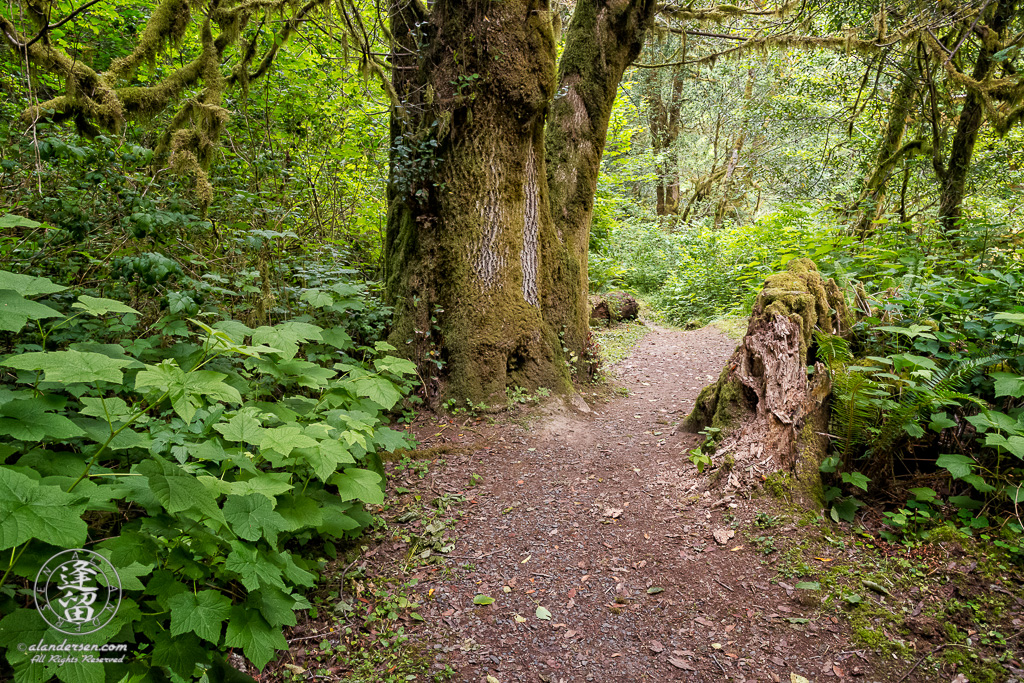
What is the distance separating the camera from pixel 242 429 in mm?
2398

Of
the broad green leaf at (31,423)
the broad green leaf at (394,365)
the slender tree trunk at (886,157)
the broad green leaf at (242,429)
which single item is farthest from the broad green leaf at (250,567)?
the slender tree trunk at (886,157)

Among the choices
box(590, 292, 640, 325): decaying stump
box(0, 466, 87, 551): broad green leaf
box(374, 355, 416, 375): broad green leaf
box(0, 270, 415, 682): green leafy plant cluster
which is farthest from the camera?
box(590, 292, 640, 325): decaying stump

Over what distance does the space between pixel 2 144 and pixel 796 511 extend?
6.32 metres

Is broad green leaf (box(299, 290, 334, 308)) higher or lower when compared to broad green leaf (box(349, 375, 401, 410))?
higher

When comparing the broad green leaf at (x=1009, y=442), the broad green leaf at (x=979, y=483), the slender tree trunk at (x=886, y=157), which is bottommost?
the broad green leaf at (x=979, y=483)

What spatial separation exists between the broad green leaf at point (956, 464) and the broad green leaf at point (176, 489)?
3.94 m

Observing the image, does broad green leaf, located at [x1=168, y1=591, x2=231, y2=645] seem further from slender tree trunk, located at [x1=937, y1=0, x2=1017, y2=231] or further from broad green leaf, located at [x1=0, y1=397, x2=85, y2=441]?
slender tree trunk, located at [x1=937, y1=0, x2=1017, y2=231]

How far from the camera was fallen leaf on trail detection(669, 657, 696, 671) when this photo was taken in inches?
96.9

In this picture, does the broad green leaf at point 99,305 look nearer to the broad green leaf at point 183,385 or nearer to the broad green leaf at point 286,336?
the broad green leaf at point 183,385

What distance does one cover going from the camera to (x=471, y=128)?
511cm

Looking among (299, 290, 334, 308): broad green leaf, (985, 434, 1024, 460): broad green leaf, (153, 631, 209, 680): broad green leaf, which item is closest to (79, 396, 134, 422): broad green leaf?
(153, 631, 209, 680): broad green leaf

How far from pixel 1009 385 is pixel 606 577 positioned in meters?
2.69

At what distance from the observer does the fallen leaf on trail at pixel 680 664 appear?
246 centimetres

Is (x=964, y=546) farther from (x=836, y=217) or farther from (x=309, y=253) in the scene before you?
(x=836, y=217)
